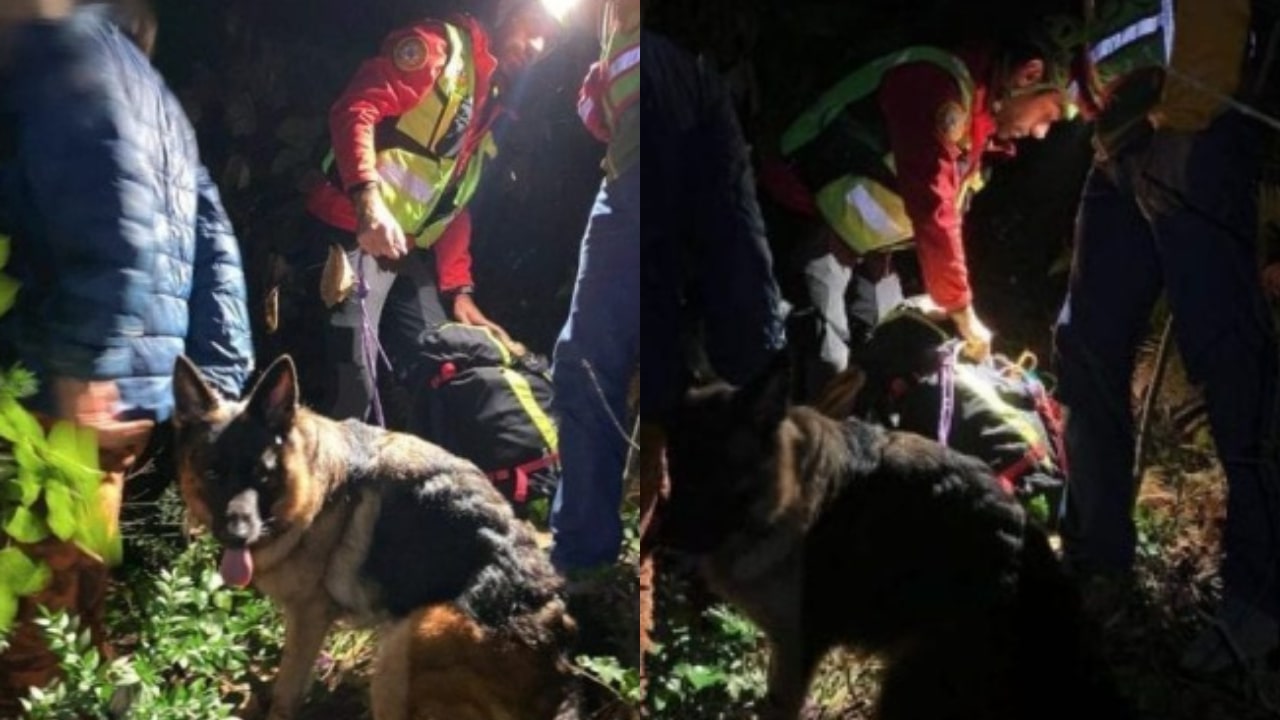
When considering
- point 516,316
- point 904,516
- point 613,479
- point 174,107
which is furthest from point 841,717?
point 174,107

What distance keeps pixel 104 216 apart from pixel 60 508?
2.09 ft

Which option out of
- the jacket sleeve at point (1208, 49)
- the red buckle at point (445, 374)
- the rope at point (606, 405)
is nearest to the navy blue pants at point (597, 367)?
the rope at point (606, 405)

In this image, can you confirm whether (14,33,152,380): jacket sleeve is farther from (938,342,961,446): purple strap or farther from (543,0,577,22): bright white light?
(938,342,961,446): purple strap

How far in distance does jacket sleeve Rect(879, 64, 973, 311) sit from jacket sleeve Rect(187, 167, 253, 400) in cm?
144

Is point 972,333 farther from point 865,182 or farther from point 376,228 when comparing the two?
point 376,228

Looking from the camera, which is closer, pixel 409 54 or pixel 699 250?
pixel 409 54

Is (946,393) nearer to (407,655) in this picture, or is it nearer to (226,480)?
(407,655)

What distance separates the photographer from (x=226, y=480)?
264 centimetres

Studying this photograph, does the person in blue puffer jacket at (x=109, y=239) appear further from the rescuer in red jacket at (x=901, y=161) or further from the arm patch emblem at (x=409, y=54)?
the rescuer in red jacket at (x=901, y=161)

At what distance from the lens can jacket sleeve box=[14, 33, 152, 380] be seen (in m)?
2.56

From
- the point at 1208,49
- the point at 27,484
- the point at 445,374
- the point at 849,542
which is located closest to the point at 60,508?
the point at 27,484

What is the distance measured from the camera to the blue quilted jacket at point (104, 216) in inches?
101

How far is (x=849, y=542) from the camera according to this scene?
9.55ft

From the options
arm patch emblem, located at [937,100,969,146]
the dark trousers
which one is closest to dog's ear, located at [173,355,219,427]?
the dark trousers
